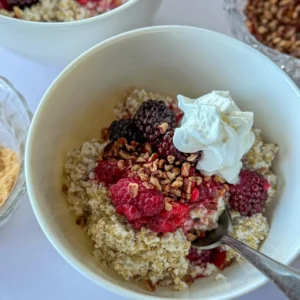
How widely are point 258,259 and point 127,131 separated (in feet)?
1.07

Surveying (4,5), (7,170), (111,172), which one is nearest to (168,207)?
(111,172)

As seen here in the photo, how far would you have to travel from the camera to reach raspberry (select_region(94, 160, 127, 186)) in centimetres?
103

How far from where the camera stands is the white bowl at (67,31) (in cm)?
108

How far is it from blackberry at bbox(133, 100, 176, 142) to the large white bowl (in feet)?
0.35

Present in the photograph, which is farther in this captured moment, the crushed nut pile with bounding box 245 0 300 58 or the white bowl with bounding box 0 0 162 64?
the crushed nut pile with bounding box 245 0 300 58

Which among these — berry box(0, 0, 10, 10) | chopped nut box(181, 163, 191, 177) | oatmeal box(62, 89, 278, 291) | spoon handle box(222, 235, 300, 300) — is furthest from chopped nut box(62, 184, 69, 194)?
Result: berry box(0, 0, 10, 10)

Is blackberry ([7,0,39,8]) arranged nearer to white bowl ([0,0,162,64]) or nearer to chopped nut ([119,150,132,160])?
white bowl ([0,0,162,64])

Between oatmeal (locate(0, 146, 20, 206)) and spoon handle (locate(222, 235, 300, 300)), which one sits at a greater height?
spoon handle (locate(222, 235, 300, 300))

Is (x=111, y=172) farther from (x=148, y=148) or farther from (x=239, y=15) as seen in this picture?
(x=239, y=15)

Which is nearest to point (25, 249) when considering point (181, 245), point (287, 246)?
point (181, 245)

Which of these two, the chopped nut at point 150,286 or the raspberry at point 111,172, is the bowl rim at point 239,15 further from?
the chopped nut at point 150,286

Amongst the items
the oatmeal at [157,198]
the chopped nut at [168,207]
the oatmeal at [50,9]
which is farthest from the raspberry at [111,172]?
the oatmeal at [50,9]

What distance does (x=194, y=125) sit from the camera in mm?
1002

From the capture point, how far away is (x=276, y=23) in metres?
1.29
